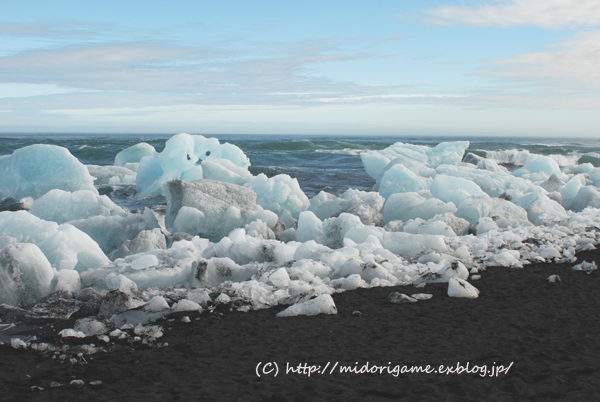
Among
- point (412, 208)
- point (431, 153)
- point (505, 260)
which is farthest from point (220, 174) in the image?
point (431, 153)

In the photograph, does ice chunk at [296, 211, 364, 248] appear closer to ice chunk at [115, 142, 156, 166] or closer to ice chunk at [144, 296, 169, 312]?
ice chunk at [144, 296, 169, 312]

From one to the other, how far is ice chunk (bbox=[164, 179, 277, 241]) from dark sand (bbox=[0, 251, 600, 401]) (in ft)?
11.5

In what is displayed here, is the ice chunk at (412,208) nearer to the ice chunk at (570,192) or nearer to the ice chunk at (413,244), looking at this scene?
the ice chunk at (413,244)

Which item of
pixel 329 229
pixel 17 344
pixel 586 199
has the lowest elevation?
pixel 17 344

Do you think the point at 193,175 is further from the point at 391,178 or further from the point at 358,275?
the point at 358,275

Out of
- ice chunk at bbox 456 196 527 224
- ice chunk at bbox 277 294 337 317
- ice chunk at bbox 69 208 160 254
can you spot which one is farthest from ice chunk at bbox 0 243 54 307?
ice chunk at bbox 456 196 527 224

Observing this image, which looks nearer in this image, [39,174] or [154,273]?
[154,273]

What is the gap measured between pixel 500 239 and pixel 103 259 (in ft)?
12.5

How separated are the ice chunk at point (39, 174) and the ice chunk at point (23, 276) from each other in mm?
5139

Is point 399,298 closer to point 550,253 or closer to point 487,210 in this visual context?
point 550,253

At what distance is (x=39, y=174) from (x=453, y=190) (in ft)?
24.3

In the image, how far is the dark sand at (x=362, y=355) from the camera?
177 centimetres

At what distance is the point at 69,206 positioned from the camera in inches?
255

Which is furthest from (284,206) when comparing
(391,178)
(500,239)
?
(500,239)
